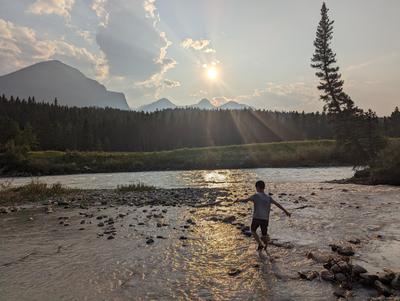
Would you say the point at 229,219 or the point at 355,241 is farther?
the point at 229,219

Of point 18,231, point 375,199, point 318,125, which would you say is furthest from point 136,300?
point 318,125

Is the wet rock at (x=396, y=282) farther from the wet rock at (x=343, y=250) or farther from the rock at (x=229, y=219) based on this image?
the rock at (x=229, y=219)

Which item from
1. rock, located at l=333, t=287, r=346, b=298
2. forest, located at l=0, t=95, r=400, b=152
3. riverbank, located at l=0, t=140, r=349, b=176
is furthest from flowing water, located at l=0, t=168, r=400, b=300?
forest, located at l=0, t=95, r=400, b=152

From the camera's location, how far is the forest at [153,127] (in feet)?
434

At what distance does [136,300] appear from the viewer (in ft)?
26.0

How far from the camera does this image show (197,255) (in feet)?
37.0

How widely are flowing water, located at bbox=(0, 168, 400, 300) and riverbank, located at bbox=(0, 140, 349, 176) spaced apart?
58.6 metres

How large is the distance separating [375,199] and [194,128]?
150156 millimetres

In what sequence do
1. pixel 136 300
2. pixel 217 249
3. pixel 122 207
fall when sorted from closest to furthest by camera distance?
pixel 136 300 → pixel 217 249 → pixel 122 207

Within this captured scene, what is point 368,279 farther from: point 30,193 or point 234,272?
point 30,193

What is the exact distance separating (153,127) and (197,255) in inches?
6139

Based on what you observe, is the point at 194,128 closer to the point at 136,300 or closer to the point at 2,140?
the point at 2,140

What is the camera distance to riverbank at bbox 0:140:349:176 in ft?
245

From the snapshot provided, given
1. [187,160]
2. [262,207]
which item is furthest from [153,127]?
[262,207]
